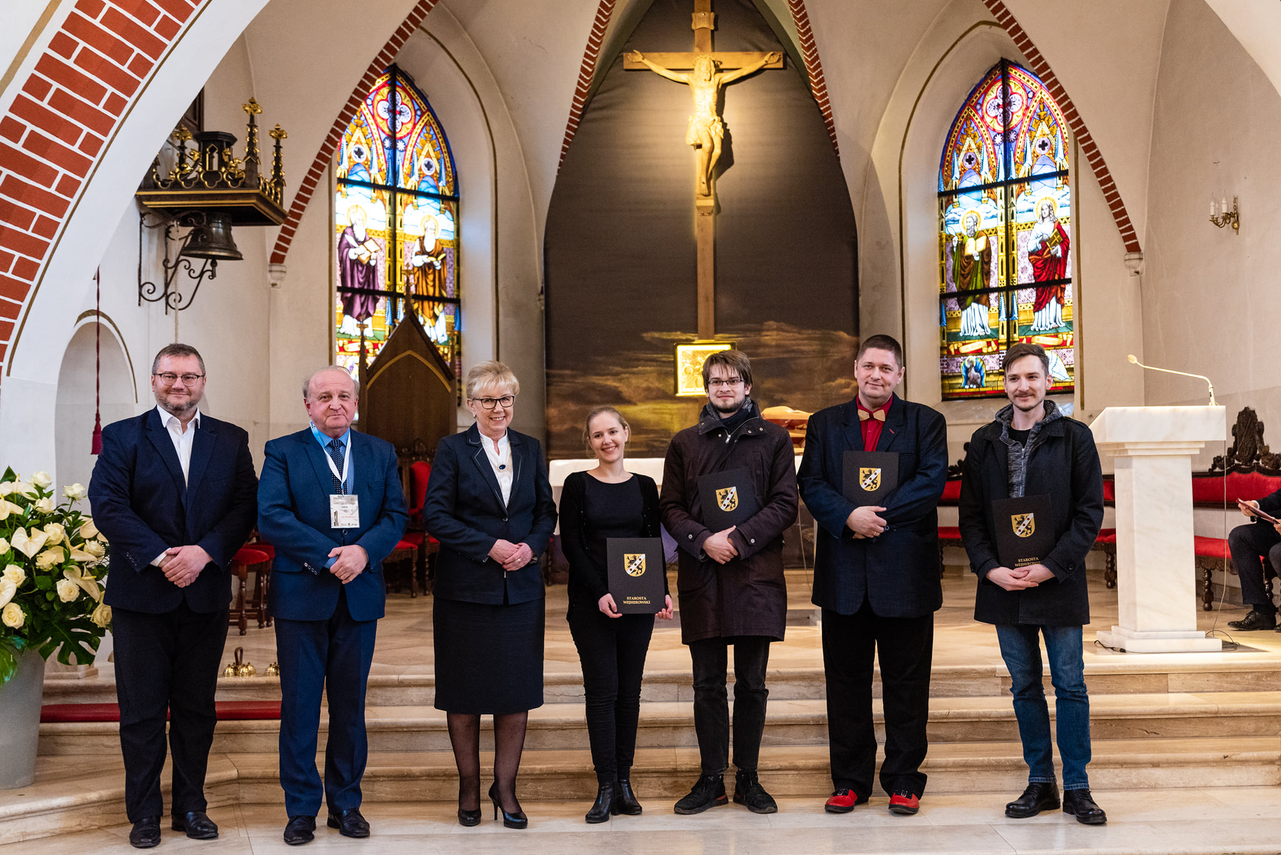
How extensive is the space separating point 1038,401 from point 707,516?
46.7 inches

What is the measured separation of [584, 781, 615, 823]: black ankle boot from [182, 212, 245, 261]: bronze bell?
4.36 m

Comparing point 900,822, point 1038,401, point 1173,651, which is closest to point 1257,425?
point 1173,651

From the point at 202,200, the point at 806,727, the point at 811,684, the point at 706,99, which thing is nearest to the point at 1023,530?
the point at 806,727

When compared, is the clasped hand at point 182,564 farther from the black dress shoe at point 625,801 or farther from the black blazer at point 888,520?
the black blazer at point 888,520

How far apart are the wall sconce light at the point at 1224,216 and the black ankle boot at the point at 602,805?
6.38m

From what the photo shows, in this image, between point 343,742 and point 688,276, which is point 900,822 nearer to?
point 343,742

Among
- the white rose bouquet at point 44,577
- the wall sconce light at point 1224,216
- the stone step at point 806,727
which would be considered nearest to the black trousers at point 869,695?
the stone step at point 806,727

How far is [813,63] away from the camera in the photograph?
10.9 meters

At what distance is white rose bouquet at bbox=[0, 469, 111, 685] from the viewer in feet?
12.6

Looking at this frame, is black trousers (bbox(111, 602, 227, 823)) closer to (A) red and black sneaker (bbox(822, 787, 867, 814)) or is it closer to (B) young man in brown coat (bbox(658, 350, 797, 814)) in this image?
(B) young man in brown coat (bbox(658, 350, 797, 814))

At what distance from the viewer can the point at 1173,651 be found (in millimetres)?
5043

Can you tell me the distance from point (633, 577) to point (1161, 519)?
2.78 m

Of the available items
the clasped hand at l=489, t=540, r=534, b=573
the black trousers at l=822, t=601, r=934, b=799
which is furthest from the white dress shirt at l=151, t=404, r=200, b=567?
the black trousers at l=822, t=601, r=934, b=799

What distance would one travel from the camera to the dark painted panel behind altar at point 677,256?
10.3 meters
